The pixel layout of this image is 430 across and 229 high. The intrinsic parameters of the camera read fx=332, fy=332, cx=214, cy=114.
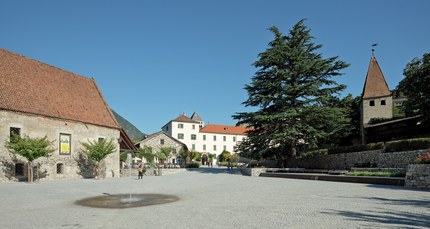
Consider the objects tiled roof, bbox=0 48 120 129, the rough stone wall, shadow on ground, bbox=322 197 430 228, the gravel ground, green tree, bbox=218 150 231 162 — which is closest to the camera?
shadow on ground, bbox=322 197 430 228

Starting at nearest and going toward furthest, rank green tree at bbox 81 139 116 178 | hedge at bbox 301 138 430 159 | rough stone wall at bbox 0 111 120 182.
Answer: hedge at bbox 301 138 430 159
rough stone wall at bbox 0 111 120 182
green tree at bbox 81 139 116 178

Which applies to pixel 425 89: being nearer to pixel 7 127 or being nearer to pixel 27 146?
pixel 27 146

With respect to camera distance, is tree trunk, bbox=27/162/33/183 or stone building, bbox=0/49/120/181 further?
stone building, bbox=0/49/120/181

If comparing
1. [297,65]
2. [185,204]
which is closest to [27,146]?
[185,204]

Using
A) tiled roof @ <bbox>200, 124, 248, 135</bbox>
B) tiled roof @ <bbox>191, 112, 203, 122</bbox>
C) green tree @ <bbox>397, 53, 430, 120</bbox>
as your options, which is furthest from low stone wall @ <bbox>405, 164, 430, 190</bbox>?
tiled roof @ <bbox>191, 112, 203, 122</bbox>

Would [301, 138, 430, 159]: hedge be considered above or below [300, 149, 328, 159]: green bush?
above

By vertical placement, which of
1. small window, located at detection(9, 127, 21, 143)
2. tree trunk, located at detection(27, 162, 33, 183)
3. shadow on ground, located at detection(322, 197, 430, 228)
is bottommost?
tree trunk, located at detection(27, 162, 33, 183)

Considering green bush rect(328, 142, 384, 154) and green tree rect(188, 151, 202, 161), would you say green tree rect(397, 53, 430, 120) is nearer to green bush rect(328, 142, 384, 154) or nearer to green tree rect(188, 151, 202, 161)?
green bush rect(328, 142, 384, 154)

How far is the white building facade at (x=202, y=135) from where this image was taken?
90688 mm

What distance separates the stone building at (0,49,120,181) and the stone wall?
781 inches

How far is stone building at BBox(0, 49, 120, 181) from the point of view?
22.4 meters

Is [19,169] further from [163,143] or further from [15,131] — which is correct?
[163,143]

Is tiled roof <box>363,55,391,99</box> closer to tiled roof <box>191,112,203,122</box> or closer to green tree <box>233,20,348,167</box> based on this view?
green tree <box>233,20,348,167</box>

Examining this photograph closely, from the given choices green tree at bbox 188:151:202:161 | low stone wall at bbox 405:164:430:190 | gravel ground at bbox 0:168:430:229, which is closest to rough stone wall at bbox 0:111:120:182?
gravel ground at bbox 0:168:430:229
